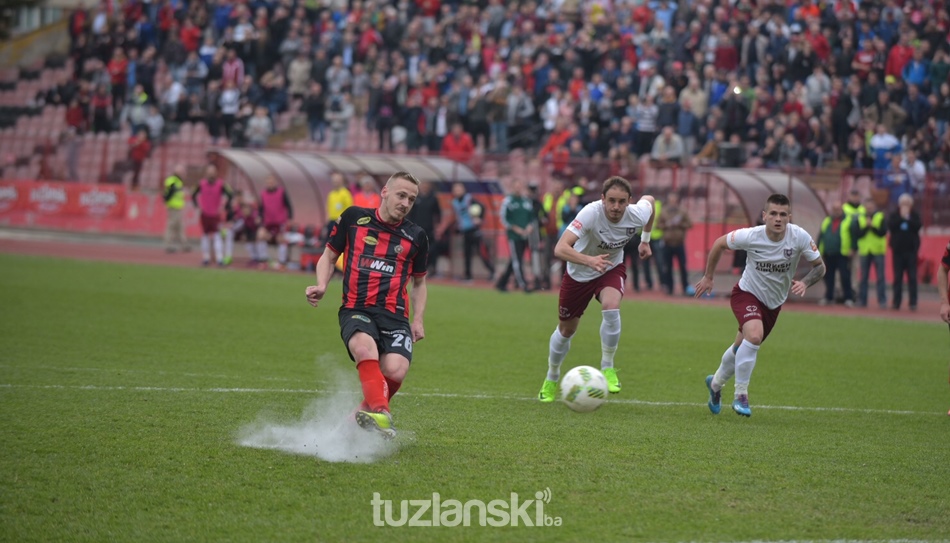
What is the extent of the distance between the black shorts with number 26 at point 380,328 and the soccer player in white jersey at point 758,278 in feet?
8.94

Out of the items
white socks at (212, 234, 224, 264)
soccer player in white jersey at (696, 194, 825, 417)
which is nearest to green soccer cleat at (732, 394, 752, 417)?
soccer player in white jersey at (696, 194, 825, 417)

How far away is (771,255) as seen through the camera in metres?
9.26

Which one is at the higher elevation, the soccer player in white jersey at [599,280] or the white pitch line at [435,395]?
the soccer player in white jersey at [599,280]

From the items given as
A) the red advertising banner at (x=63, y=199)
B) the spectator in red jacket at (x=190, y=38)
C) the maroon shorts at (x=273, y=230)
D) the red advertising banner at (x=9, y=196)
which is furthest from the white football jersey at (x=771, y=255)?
the spectator in red jacket at (x=190, y=38)

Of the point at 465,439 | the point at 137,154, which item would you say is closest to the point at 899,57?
the point at 465,439

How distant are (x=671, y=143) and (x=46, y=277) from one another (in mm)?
12758

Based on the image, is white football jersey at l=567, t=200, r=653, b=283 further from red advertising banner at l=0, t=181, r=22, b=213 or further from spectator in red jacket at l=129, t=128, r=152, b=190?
red advertising banner at l=0, t=181, r=22, b=213

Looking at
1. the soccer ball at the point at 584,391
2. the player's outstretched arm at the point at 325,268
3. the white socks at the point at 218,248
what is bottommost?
the white socks at the point at 218,248

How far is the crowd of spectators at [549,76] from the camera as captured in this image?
2338 centimetres

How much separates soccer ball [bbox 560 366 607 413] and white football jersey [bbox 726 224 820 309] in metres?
1.69

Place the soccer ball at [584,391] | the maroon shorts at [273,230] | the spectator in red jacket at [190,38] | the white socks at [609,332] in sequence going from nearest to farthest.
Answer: the soccer ball at [584,391], the white socks at [609,332], the maroon shorts at [273,230], the spectator in red jacket at [190,38]

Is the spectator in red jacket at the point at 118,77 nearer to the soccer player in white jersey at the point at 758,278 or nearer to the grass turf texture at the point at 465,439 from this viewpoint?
the grass turf texture at the point at 465,439

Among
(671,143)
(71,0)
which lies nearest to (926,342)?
(671,143)

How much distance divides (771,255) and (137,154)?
970 inches
